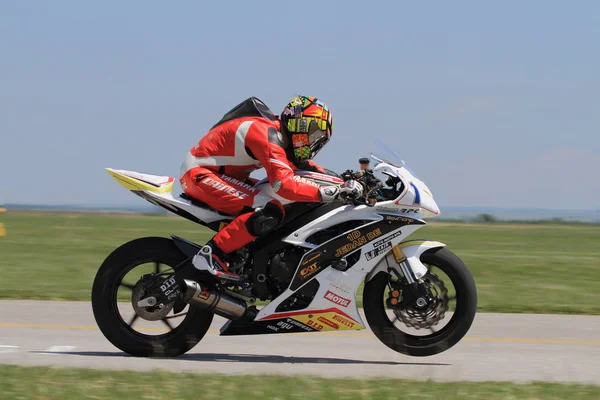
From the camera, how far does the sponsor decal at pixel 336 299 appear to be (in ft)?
22.7

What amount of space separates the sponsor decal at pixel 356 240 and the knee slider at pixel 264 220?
0.53 m

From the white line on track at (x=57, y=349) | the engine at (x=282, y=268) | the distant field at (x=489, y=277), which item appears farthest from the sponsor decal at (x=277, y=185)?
the distant field at (x=489, y=277)

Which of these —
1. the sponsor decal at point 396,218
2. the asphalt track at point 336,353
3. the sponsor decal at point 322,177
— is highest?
the sponsor decal at point 322,177

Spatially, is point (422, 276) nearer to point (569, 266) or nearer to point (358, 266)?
A: point (358, 266)

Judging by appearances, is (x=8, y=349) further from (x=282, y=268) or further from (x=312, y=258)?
(x=312, y=258)

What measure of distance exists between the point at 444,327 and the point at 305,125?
1.85m

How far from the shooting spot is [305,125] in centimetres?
682

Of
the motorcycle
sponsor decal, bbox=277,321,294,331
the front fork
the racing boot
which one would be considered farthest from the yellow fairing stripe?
the front fork

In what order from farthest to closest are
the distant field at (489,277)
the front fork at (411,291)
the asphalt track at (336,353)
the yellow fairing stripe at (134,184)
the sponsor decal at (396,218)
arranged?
1. the distant field at (489,277)
2. the yellow fairing stripe at (134,184)
3. the sponsor decal at (396,218)
4. the front fork at (411,291)
5. the asphalt track at (336,353)

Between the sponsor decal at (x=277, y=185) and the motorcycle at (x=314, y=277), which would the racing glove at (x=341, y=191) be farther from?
the sponsor decal at (x=277, y=185)

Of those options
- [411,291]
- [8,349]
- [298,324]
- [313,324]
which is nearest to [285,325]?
[298,324]

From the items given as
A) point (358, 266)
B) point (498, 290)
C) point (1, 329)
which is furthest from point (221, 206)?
point (498, 290)

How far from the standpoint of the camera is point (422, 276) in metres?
6.90

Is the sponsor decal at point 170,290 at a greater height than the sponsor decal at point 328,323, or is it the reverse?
the sponsor decal at point 170,290
